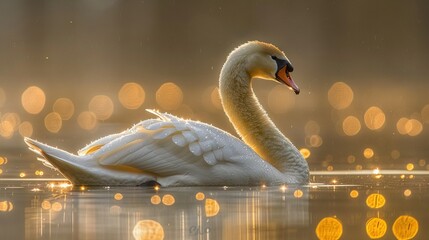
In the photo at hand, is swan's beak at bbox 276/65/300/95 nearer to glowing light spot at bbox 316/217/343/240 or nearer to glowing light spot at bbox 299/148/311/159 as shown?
glowing light spot at bbox 299/148/311/159

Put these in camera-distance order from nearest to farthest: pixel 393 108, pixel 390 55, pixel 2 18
→ pixel 393 108, pixel 390 55, pixel 2 18

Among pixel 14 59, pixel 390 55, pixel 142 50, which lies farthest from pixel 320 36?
pixel 14 59

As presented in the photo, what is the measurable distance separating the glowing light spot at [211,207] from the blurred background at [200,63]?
1115 cm

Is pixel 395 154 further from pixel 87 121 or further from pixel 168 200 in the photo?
pixel 87 121

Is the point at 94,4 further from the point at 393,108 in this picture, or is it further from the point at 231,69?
the point at 231,69

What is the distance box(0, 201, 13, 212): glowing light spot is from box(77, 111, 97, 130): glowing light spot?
1542 centimetres

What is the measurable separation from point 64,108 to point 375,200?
965 inches

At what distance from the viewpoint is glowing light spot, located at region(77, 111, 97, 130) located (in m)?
28.4

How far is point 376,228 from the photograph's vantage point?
34.0 feet

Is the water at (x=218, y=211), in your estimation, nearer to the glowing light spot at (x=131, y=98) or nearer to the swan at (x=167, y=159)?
the swan at (x=167, y=159)

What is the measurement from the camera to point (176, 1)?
5125cm

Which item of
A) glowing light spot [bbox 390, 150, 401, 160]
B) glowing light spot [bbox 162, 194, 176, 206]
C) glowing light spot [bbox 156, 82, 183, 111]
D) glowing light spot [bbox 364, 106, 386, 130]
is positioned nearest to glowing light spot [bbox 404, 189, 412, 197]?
glowing light spot [bbox 162, 194, 176, 206]

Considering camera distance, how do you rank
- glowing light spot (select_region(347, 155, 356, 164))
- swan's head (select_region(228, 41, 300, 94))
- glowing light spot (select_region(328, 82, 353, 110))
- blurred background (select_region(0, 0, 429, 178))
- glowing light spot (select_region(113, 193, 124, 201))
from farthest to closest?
glowing light spot (select_region(328, 82, 353, 110)) → blurred background (select_region(0, 0, 429, 178)) → glowing light spot (select_region(347, 155, 356, 164)) → swan's head (select_region(228, 41, 300, 94)) → glowing light spot (select_region(113, 193, 124, 201))

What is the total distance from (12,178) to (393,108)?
19003mm
